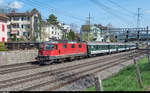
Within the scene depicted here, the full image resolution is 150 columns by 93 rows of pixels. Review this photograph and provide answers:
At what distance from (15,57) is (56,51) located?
727 cm

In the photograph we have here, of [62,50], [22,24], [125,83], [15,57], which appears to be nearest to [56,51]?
[62,50]

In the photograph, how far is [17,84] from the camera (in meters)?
13.3

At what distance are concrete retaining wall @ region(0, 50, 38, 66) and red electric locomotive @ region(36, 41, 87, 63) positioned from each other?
5.10 meters

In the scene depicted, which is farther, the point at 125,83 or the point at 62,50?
the point at 62,50

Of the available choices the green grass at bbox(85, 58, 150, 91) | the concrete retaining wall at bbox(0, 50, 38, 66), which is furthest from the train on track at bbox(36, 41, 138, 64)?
the green grass at bbox(85, 58, 150, 91)

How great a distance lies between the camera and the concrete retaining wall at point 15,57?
26.4 m

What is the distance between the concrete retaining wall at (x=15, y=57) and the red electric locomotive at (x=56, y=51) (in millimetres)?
5098

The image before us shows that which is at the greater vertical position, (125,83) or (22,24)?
(22,24)

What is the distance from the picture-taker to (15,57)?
92.8 feet

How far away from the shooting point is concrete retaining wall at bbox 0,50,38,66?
26.4m

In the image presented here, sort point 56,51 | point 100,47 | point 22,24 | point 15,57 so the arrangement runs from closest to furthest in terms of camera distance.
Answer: point 56,51, point 15,57, point 100,47, point 22,24

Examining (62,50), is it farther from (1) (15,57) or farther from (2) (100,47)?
(2) (100,47)

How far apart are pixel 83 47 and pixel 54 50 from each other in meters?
9.38

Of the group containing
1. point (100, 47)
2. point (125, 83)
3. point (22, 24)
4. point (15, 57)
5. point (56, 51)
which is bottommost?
point (125, 83)
